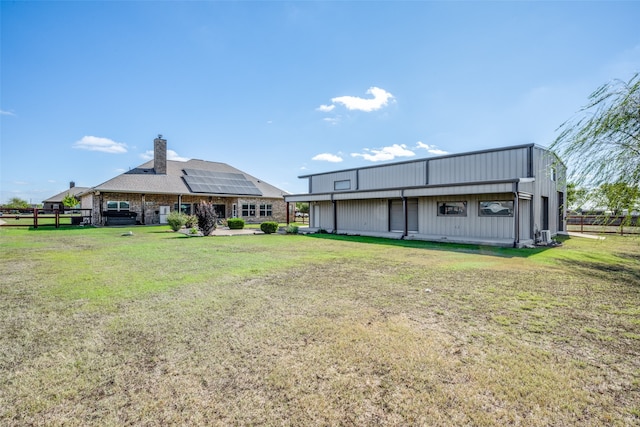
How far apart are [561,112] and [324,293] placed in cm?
957

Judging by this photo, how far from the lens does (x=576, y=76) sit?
985 cm

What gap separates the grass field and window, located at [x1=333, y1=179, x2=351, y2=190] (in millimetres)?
15428

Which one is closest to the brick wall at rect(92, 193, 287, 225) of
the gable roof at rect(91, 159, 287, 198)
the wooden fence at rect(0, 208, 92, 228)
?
the gable roof at rect(91, 159, 287, 198)

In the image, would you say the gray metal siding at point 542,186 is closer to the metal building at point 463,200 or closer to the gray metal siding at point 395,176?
the metal building at point 463,200

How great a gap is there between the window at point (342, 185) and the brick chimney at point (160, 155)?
53.9 ft

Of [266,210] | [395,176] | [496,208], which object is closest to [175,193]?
[266,210]

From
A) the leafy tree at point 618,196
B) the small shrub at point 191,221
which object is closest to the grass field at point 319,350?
the leafy tree at point 618,196

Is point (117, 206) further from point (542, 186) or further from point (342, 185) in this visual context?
point (542, 186)

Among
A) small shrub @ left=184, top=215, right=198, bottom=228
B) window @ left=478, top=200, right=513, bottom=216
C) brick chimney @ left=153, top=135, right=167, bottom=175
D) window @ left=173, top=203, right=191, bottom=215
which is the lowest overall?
small shrub @ left=184, top=215, right=198, bottom=228

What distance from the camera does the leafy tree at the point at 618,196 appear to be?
797cm

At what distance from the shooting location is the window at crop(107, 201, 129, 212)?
78.5 ft

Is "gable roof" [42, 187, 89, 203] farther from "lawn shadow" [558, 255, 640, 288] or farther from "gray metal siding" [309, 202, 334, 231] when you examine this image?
"lawn shadow" [558, 255, 640, 288]

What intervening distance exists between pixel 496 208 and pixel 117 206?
1022 inches

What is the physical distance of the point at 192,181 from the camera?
28.3m
